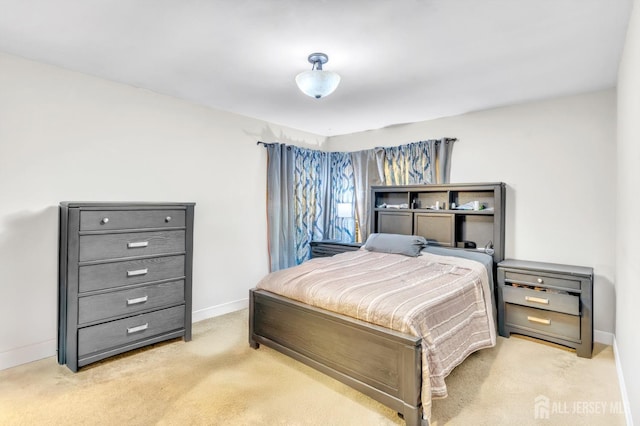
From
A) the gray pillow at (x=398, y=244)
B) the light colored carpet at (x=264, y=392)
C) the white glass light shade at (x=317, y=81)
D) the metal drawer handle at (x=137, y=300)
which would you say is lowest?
the light colored carpet at (x=264, y=392)

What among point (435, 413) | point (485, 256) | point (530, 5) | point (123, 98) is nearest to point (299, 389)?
point (435, 413)

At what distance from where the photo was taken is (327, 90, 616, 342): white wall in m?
3.08

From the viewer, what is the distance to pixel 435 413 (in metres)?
2.03

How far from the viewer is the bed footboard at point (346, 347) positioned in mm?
1886

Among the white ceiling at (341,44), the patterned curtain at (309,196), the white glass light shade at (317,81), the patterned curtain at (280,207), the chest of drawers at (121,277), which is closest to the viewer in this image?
the white ceiling at (341,44)

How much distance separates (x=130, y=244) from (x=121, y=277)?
27cm

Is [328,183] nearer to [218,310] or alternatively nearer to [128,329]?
[218,310]

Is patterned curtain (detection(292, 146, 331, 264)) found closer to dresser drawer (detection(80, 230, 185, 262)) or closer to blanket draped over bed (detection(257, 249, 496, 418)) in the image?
blanket draped over bed (detection(257, 249, 496, 418))

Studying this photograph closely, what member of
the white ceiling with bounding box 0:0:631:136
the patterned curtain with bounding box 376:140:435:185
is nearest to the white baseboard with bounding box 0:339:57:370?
the white ceiling with bounding box 0:0:631:136

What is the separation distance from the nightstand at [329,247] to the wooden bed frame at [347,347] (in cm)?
182

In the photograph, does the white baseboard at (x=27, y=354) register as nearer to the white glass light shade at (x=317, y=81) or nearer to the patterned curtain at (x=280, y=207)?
the patterned curtain at (x=280, y=207)

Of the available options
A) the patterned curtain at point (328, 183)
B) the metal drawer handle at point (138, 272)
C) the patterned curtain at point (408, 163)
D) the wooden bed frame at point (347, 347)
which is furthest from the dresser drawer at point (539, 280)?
the metal drawer handle at point (138, 272)

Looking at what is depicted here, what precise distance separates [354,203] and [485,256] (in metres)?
2.07

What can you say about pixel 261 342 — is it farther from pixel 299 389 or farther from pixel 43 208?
pixel 43 208
